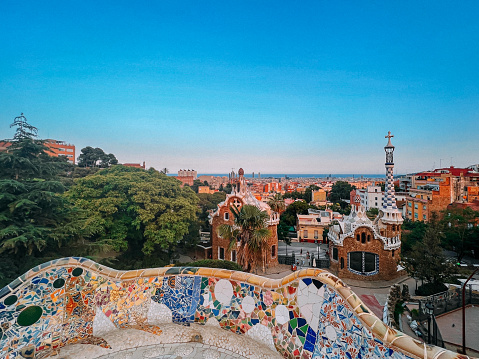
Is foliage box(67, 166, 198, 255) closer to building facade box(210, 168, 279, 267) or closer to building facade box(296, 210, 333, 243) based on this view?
building facade box(210, 168, 279, 267)

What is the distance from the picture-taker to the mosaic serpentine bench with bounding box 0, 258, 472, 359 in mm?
3143

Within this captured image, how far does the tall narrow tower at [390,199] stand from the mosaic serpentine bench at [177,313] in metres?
15.2

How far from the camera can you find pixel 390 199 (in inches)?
639

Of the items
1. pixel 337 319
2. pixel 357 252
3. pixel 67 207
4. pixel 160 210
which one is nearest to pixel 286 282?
pixel 337 319

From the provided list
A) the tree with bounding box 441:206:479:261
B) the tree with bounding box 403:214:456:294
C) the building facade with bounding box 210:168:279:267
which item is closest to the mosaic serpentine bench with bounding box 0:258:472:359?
the tree with bounding box 403:214:456:294

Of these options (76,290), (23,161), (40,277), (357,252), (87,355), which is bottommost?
(357,252)

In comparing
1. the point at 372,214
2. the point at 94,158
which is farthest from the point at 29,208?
the point at 94,158

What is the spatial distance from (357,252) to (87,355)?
52.8 feet

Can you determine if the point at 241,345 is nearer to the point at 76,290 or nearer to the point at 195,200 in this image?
the point at 76,290

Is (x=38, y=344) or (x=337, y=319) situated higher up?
(x=337, y=319)

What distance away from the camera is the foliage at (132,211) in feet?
45.0

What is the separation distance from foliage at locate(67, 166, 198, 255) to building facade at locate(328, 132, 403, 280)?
993 cm

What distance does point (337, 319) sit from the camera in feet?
9.73

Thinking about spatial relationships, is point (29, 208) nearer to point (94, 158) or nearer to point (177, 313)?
point (177, 313)
